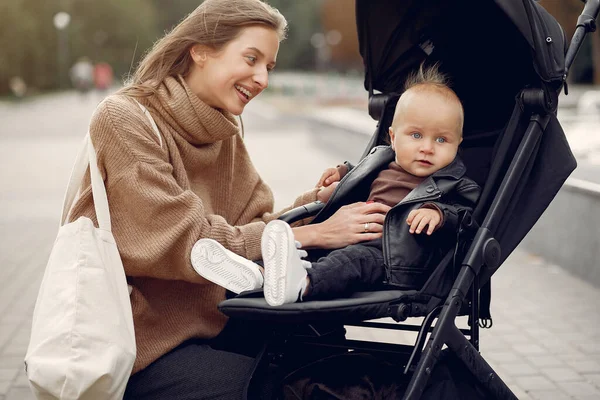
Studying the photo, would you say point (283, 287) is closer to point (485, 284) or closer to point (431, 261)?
point (431, 261)

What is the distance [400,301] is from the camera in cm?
252

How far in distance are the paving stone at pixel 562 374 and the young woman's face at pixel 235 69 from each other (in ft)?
7.81

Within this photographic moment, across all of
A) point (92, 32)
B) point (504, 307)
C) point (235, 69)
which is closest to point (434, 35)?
point (235, 69)

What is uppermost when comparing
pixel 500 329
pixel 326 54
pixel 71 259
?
pixel 71 259

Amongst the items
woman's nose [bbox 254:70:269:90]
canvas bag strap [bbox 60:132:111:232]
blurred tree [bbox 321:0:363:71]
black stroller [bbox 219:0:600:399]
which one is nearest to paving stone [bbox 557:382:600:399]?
black stroller [bbox 219:0:600:399]

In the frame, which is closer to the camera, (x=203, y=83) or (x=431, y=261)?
(x=431, y=261)

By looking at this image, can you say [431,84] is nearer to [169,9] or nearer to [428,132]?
[428,132]

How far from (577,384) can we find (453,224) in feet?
6.38

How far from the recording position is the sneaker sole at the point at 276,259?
95.2 inches

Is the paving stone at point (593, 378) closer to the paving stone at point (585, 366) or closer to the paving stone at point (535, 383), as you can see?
the paving stone at point (585, 366)

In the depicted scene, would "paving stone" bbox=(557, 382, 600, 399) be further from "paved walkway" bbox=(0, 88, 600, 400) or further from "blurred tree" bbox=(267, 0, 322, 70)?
"blurred tree" bbox=(267, 0, 322, 70)

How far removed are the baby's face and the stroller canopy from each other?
Result: 43 cm

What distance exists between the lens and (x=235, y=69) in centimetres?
292

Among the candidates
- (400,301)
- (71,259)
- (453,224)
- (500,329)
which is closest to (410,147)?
(453,224)
